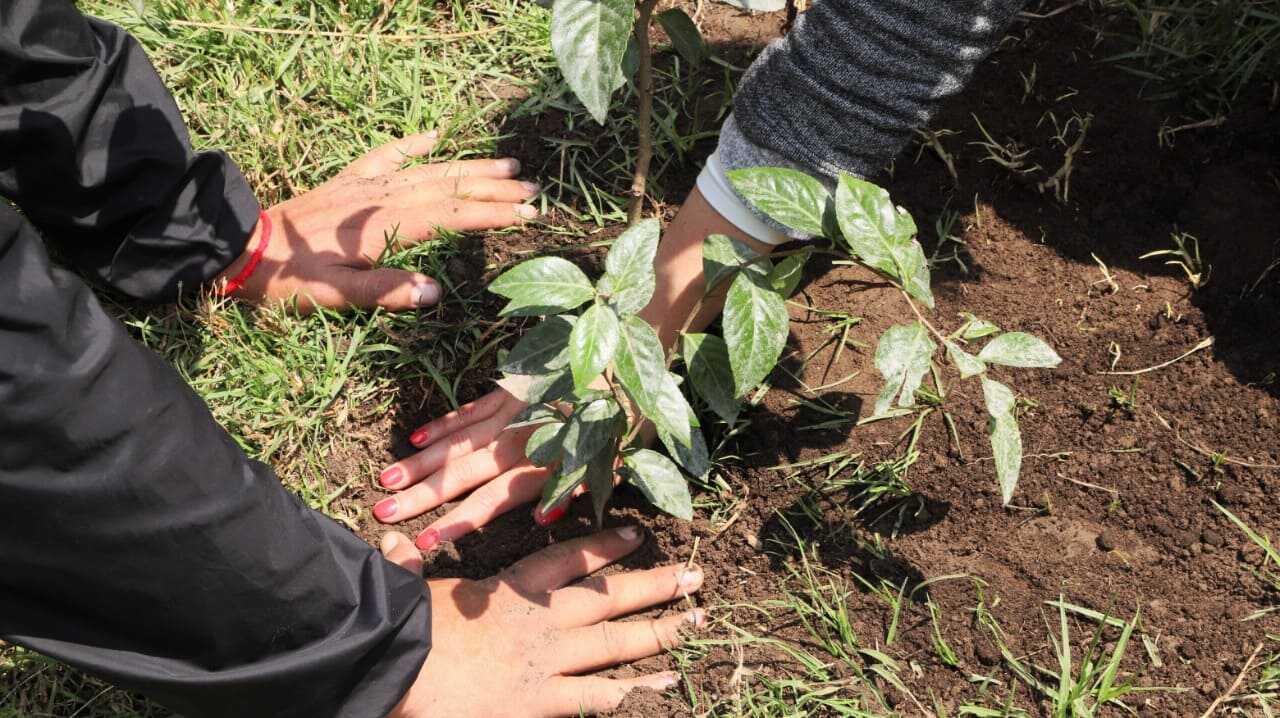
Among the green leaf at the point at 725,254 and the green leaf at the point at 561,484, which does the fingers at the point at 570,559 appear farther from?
the green leaf at the point at 725,254

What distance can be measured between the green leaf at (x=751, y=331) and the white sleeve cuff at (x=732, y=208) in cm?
31

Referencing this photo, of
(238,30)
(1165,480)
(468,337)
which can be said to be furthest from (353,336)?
(1165,480)

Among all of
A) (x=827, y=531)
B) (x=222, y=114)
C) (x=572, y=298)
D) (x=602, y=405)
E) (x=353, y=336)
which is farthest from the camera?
(x=222, y=114)

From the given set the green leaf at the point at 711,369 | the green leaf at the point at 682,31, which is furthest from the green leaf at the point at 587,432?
the green leaf at the point at 682,31

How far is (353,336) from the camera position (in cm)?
197

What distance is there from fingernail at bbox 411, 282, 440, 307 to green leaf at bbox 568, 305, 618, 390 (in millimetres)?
846

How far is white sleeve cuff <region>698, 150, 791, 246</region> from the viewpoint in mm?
1607

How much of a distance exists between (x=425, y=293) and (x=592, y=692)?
2.61 ft

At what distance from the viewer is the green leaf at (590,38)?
1167 millimetres

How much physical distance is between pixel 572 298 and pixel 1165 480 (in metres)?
1.02

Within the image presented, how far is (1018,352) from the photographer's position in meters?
1.33

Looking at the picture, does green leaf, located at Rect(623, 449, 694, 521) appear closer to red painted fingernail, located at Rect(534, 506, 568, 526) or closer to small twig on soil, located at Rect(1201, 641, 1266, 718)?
red painted fingernail, located at Rect(534, 506, 568, 526)

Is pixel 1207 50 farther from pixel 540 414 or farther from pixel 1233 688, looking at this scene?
pixel 540 414

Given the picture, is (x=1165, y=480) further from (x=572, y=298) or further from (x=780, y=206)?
(x=572, y=298)
